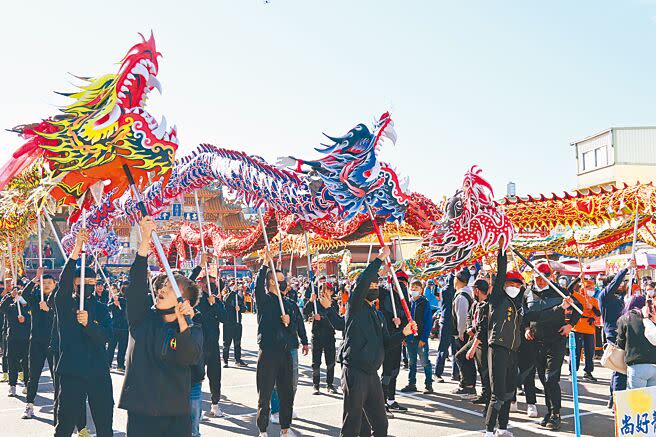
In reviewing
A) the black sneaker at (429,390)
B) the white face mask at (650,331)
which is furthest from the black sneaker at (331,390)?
the white face mask at (650,331)

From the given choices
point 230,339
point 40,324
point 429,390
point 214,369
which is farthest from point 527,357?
point 230,339

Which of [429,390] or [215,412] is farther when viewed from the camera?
[429,390]

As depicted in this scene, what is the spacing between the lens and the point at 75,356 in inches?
217

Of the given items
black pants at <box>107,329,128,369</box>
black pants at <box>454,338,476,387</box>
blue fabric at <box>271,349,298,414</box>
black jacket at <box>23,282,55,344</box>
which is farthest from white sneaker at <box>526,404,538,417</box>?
black pants at <box>107,329,128,369</box>

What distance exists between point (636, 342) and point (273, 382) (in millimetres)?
3707

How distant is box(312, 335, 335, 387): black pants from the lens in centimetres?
964

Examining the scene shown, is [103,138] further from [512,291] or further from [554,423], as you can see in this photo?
[554,423]

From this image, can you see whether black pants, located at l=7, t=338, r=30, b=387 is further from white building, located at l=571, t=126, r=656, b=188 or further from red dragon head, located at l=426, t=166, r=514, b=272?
white building, located at l=571, t=126, r=656, b=188

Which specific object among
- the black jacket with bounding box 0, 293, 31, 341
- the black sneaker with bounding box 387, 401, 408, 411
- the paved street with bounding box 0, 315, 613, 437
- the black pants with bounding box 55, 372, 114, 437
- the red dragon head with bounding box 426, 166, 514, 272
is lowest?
the paved street with bounding box 0, 315, 613, 437

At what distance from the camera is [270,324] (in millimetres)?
6871

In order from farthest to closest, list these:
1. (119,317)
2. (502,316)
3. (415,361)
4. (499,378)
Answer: (119,317) → (415,361) → (502,316) → (499,378)

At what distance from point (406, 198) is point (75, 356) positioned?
14.2 ft

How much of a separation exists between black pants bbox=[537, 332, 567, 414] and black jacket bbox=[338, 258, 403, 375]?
9.80ft

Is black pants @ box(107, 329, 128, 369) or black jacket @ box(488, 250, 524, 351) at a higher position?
black jacket @ box(488, 250, 524, 351)
